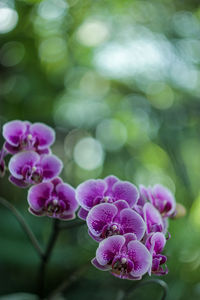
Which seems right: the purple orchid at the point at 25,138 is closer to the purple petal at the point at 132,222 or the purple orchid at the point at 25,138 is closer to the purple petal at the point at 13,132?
the purple petal at the point at 13,132

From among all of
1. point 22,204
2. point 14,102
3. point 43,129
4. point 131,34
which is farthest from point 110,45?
point 43,129

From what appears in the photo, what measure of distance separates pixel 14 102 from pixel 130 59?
0.41 m

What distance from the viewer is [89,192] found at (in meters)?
0.53

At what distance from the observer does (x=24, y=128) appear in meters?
0.62

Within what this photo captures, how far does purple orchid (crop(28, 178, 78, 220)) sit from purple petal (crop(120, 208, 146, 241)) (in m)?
0.10

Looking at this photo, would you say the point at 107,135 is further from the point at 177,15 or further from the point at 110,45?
the point at 177,15

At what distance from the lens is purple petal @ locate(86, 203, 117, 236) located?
0.49m

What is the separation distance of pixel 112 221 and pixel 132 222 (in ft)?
0.10

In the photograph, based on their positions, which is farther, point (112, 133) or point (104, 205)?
point (112, 133)

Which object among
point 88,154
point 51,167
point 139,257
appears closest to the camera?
point 139,257

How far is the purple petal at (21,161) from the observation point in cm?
56

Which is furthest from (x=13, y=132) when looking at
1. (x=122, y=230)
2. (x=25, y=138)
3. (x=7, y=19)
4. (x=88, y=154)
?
(x=88, y=154)

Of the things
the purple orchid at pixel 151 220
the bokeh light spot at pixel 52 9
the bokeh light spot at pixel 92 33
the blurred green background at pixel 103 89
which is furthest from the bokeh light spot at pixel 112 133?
the purple orchid at pixel 151 220

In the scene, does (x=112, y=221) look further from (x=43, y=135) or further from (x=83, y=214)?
(x=43, y=135)
